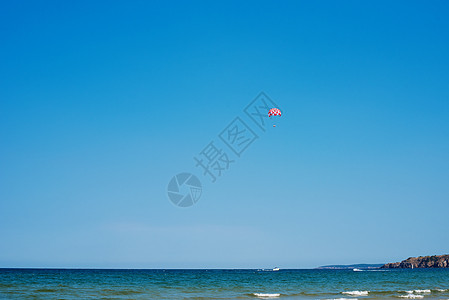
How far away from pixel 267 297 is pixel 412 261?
151 meters

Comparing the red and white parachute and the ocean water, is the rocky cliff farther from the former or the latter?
the red and white parachute

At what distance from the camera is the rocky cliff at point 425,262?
151250 mm

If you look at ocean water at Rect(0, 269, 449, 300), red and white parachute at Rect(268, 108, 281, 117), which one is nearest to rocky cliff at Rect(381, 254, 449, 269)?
ocean water at Rect(0, 269, 449, 300)

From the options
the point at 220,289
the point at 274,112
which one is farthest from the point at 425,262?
the point at 274,112

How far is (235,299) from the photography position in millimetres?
30438

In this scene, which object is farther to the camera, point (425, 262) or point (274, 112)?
point (425, 262)

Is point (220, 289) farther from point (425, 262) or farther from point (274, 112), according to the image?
point (425, 262)

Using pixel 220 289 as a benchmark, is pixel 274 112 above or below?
above

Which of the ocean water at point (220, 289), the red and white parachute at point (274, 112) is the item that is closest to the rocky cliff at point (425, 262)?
the ocean water at point (220, 289)

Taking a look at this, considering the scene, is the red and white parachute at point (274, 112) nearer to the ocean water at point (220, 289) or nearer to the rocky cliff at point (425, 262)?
the ocean water at point (220, 289)

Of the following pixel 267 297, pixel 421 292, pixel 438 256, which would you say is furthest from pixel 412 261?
pixel 267 297

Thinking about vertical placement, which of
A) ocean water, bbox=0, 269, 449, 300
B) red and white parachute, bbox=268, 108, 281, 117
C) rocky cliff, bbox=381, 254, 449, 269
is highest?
red and white parachute, bbox=268, 108, 281, 117

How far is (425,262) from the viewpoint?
6196 inches

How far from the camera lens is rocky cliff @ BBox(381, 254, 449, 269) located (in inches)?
5955
